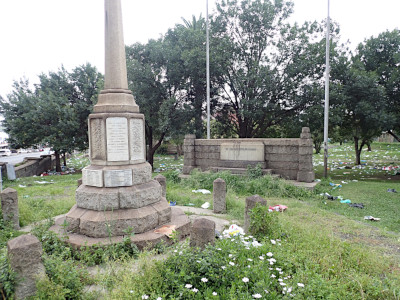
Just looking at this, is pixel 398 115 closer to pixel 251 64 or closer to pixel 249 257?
pixel 251 64

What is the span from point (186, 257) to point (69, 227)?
105 inches

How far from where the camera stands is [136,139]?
5.16 metres

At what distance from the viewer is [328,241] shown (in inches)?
167

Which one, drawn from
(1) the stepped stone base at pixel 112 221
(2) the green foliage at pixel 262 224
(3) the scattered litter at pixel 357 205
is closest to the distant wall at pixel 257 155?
(3) the scattered litter at pixel 357 205

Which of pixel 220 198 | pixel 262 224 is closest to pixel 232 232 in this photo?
pixel 262 224

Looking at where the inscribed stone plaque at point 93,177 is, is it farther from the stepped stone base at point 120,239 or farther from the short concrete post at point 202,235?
the short concrete post at point 202,235

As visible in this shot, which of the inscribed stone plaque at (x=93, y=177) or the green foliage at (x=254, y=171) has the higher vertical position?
the inscribed stone plaque at (x=93, y=177)

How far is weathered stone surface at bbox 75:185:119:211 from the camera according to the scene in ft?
15.5

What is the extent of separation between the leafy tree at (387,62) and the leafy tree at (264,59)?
3.23 m

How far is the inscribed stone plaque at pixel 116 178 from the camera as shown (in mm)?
4859

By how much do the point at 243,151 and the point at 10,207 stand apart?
836cm

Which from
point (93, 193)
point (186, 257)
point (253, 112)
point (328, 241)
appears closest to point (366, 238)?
point (328, 241)

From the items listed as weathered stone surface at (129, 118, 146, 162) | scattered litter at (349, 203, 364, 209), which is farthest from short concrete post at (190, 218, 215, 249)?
scattered litter at (349, 203, 364, 209)

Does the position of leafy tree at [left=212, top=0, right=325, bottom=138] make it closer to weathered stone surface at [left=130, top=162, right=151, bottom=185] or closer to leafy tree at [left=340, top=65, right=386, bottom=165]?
leafy tree at [left=340, top=65, right=386, bottom=165]
